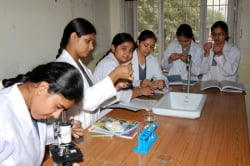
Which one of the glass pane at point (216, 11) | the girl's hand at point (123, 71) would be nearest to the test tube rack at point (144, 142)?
the girl's hand at point (123, 71)

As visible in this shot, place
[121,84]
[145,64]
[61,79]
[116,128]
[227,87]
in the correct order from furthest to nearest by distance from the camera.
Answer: [145,64] < [227,87] < [121,84] < [116,128] < [61,79]

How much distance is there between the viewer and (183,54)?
3.09 meters

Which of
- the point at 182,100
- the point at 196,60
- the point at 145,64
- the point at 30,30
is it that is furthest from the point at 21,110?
the point at 196,60

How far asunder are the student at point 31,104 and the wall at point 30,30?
134 cm

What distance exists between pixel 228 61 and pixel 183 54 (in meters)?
0.52

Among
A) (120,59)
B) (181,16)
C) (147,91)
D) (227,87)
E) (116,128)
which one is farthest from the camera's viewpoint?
(181,16)

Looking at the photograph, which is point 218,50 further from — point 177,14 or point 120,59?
point 177,14

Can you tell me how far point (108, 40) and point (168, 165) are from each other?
3.40 meters

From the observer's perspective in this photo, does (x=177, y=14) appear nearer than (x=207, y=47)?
No

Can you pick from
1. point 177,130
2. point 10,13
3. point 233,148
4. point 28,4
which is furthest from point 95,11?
point 233,148

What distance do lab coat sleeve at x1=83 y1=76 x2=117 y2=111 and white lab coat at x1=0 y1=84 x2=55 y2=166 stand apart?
55 centimetres

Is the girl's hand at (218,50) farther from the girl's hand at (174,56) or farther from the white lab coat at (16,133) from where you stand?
the white lab coat at (16,133)

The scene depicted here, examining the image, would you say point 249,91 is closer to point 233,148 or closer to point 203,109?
point 203,109

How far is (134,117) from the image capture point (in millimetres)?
1827
